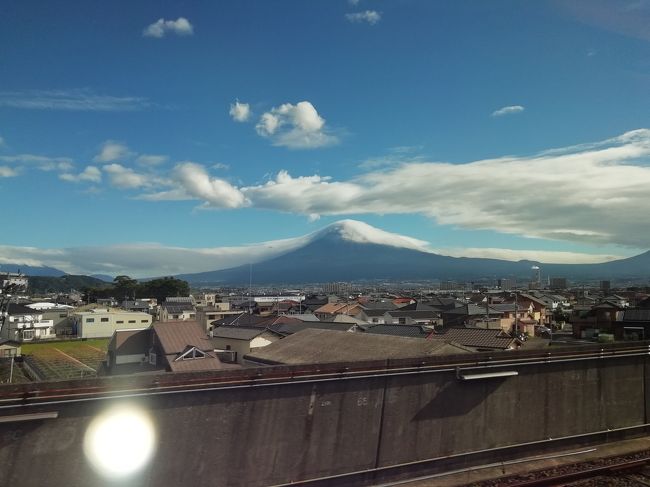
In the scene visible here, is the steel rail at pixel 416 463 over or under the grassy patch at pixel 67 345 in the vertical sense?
over

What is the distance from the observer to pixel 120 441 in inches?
229

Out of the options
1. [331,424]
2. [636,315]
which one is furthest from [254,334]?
[636,315]

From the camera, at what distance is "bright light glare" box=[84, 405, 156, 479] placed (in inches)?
226

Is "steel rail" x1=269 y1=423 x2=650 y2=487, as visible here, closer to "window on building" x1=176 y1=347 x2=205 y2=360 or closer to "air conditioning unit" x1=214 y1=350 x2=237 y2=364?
"window on building" x1=176 y1=347 x2=205 y2=360

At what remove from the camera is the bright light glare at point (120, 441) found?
226 inches

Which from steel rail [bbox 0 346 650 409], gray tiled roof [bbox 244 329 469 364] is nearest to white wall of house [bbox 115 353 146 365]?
gray tiled roof [bbox 244 329 469 364]

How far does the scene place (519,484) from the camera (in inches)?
284

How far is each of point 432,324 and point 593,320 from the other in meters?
15.0

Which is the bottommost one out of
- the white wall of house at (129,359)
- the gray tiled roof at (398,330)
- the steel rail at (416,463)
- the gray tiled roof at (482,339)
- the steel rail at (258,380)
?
the white wall of house at (129,359)

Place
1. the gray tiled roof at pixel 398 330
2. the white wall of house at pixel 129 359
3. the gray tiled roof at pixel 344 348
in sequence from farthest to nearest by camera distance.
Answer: the gray tiled roof at pixel 398 330 → the white wall of house at pixel 129 359 → the gray tiled roof at pixel 344 348

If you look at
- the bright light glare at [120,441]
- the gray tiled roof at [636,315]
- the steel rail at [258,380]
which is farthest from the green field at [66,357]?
the gray tiled roof at [636,315]

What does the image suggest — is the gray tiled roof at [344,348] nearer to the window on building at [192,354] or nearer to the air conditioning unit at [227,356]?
the window on building at [192,354]

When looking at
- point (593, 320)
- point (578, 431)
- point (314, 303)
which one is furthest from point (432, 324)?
point (578, 431)

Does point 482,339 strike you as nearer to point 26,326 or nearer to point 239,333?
point 239,333
